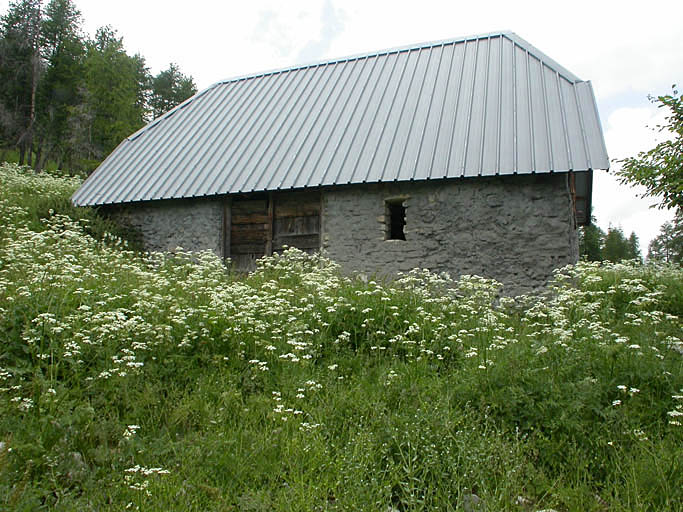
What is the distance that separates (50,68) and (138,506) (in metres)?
29.9

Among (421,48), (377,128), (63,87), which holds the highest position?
(63,87)

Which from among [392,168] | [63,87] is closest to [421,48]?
[392,168]

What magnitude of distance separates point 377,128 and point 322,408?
7.91 meters

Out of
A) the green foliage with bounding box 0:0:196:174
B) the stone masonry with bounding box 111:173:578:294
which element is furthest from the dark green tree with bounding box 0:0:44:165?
the stone masonry with bounding box 111:173:578:294

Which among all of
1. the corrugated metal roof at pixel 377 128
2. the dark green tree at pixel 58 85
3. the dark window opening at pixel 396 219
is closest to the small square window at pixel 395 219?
the dark window opening at pixel 396 219

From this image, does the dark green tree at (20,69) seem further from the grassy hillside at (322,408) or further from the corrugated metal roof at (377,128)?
the grassy hillside at (322,408)

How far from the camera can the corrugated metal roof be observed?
871 centimetres

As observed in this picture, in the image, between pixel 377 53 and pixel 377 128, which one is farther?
pixel 377 53

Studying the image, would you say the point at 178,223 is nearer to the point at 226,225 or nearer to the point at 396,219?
the point at 226,225

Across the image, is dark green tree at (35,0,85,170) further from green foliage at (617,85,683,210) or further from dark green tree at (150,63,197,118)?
green foliage at (617,85,683,210)

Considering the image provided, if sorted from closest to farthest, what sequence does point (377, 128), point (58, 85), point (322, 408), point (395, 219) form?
1. point (322, 408)
2. point (395, 219)
3. point (377, 128)
4. point (58, 85)

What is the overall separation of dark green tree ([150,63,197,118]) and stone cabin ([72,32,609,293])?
23062 mm

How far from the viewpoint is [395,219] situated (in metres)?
9.73

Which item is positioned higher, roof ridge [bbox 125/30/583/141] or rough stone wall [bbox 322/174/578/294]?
roof ridge [bbox 125/30/583/141]
